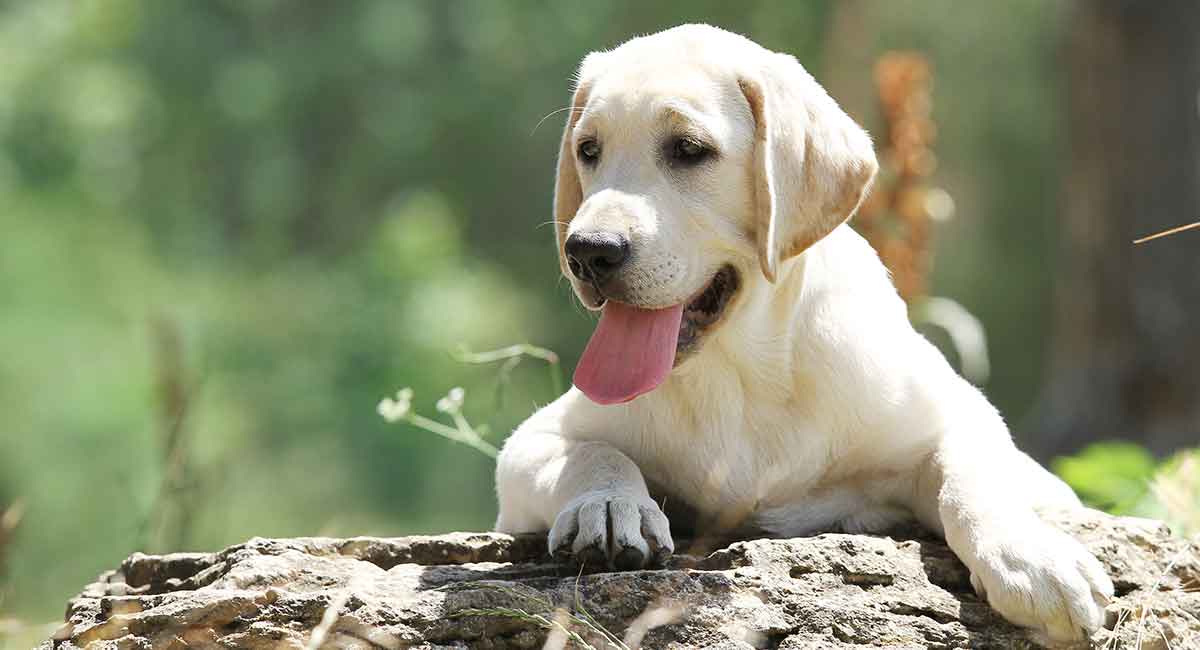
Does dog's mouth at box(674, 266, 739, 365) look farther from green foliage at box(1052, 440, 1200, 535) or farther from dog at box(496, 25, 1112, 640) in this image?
green foliage at box(1052, 440, 1200, 535)

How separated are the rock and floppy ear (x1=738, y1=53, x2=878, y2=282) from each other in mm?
786

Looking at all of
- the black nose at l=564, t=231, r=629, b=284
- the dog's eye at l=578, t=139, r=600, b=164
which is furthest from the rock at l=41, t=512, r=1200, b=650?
the dog's eye at l=578, t=139, r=600, b=164

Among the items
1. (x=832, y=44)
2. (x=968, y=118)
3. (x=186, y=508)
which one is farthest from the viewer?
(x=968, y=118)

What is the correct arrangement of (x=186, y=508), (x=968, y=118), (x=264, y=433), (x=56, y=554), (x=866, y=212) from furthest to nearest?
(x=968, y=118), (x=264, y=433), (x=56, y=554), (x=866, y=212), (x=186, y=508)

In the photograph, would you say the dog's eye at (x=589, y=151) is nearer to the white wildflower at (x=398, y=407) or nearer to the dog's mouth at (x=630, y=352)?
the dog's mouth at (x=630, y=352)

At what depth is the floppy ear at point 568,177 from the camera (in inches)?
169

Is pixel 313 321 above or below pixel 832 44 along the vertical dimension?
below

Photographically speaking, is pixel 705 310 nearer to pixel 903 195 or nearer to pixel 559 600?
pixel 559 600

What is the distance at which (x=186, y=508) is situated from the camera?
16.6ft

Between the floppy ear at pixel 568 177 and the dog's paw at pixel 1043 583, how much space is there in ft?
4.63

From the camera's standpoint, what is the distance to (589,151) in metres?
4.16

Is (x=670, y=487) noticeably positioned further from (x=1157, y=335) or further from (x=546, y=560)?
(x=1157, y=335)

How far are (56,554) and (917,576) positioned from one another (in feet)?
35.5

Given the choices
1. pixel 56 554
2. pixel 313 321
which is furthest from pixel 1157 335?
pixel 313 321
